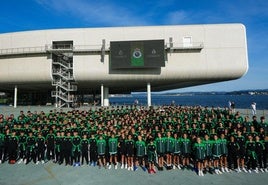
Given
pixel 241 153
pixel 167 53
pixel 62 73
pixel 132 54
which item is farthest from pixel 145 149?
pixel 62 73

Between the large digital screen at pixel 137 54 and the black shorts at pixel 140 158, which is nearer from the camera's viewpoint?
the black shorts at pixel 140 158

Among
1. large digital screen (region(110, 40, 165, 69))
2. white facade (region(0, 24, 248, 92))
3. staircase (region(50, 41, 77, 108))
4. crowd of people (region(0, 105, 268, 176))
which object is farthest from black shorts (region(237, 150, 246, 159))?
staircase (region(50, 41, 77, 108))

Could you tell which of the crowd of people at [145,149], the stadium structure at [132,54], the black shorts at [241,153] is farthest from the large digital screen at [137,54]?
the black shorts at [241,153]

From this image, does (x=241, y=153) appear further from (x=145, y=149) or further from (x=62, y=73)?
(x=62, y=73)

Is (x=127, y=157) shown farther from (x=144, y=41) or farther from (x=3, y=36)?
(x=3, y=36)

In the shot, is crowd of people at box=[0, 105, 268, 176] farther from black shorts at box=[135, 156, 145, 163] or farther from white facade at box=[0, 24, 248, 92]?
white facade at box=[0, 24, 248, 92]

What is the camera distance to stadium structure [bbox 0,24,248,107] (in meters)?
32.8

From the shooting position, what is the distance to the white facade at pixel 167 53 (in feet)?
108

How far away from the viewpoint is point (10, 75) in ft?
119

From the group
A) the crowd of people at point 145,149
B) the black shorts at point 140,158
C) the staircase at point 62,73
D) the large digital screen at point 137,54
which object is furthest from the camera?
the staircase at point 62,73

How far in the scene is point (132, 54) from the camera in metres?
32.7

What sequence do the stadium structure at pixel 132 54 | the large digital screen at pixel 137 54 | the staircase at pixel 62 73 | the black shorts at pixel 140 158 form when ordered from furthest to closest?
the staircase at pixel 62 73
the stadium structure at pixel 132 54
the large digital screen at pixel 137 54
the black shorts at pixel 140 158

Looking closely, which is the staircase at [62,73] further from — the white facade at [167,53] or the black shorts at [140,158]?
the black shorts at [140,158]

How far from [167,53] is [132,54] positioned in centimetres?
583
